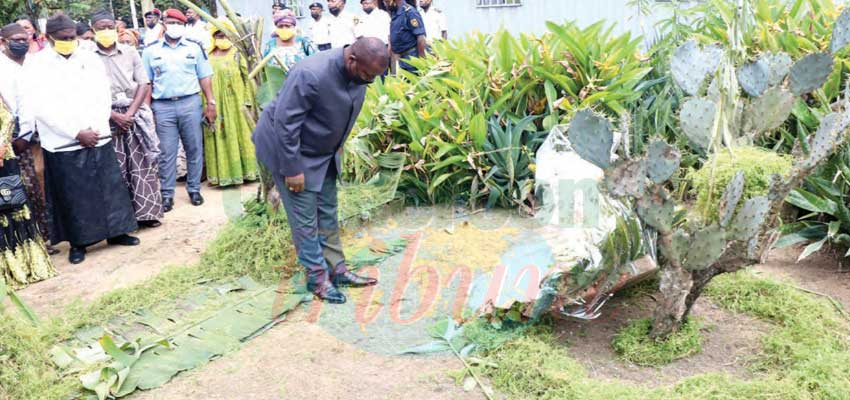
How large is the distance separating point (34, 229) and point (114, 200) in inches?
23.6

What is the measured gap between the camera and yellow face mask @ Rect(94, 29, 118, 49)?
17.9 ft

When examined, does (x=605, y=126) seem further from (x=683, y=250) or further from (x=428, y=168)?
(x=428, y=168)

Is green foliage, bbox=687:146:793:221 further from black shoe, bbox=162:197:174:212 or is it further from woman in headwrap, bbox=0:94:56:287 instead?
black shoe, bbox=162:197:174:212

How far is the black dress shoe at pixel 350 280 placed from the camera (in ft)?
13.8

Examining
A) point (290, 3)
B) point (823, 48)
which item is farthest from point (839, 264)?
point (290, 3)

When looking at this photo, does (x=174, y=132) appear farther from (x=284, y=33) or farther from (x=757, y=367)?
(x=757, y=367)

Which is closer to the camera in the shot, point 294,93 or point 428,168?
point 294,93

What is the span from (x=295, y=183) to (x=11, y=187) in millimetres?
1971

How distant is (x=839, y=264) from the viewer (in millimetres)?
4074

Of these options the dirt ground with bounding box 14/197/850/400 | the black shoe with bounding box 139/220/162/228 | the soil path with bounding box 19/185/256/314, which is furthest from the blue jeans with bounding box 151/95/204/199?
the dirt ground with bounding box 14/197/850/400

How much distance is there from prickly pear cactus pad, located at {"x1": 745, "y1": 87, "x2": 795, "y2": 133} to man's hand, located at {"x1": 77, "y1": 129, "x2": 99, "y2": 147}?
Result: 163 inches

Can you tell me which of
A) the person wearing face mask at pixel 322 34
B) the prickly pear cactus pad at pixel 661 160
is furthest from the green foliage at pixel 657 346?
the person wearing face mask at pixel 322 34

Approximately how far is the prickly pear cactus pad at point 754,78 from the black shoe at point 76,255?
4361 millimetres

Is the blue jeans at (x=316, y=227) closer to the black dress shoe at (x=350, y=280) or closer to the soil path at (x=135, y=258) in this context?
the black dress shoe at (x=350, y=280)
